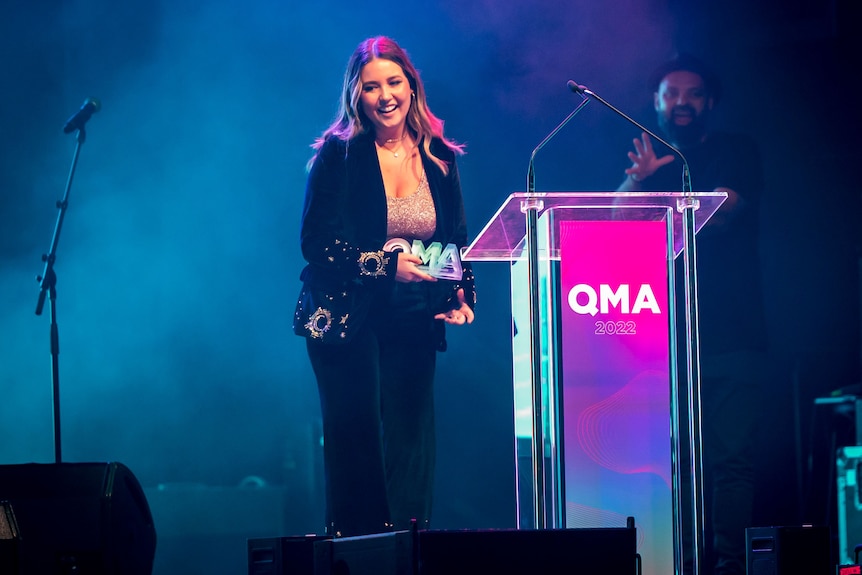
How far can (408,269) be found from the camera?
16.0 feet

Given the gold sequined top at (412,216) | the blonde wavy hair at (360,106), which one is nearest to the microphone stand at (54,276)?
the blonde wavy hair at (360,106)

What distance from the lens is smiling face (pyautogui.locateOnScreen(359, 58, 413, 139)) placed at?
501cm

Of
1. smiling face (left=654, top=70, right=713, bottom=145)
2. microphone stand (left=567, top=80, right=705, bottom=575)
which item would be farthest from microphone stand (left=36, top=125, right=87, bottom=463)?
microphone stand (left=567, top=80, right=705, bottom=575)

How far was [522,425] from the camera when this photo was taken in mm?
3502

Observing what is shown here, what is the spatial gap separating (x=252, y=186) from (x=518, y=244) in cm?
220

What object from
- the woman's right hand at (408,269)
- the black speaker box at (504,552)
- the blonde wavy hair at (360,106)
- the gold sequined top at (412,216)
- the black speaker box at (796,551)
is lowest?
the black speaker box at (796,551)

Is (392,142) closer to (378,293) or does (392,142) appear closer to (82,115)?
(378,293)

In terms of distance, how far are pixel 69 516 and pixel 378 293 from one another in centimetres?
217

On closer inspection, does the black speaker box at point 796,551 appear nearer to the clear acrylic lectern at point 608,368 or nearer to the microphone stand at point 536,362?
the clear acrylic lectern at point 608,368

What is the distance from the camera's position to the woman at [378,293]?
4.75 m

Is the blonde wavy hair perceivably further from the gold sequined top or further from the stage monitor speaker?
the stage monitor speaker

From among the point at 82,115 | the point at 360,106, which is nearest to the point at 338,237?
the point at 360,106

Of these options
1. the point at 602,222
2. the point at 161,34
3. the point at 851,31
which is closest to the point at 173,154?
the point at 161,34

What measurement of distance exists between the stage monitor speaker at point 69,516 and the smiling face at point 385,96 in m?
2.41
